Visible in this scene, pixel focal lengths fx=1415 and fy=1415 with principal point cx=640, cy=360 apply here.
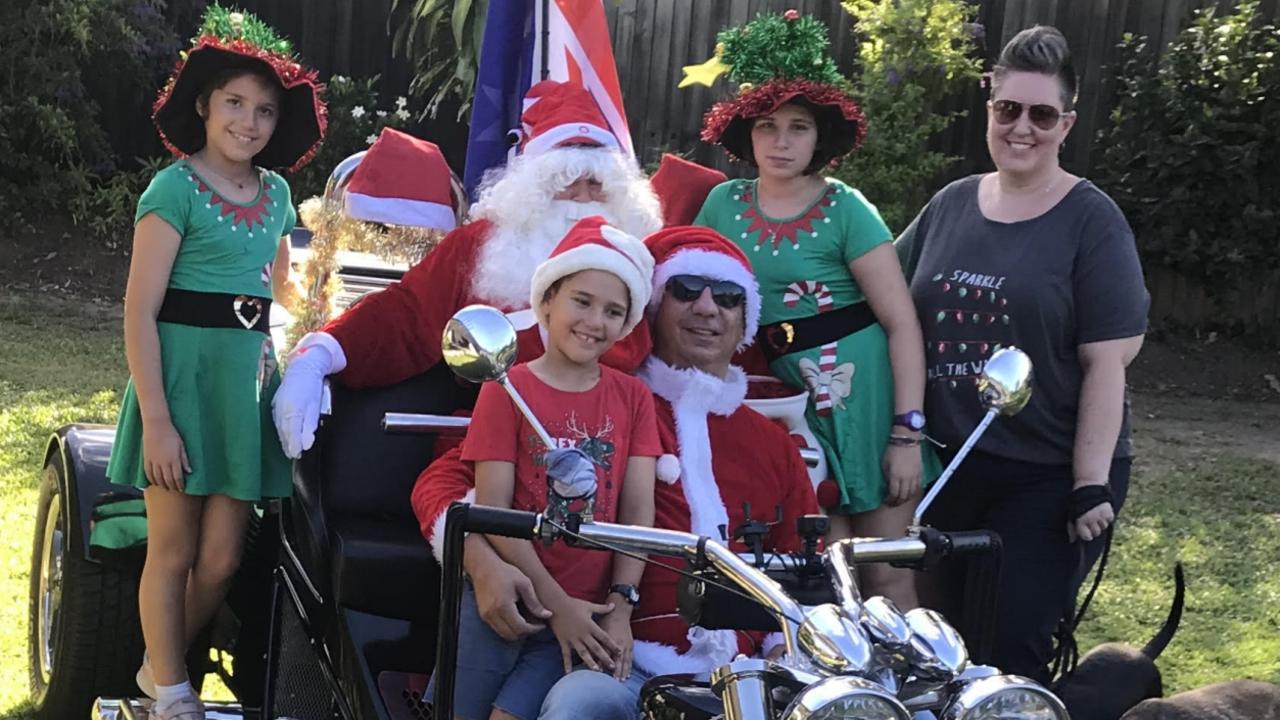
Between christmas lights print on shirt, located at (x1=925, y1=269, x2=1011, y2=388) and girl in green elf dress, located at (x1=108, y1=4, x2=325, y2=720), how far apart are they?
1.65 metres

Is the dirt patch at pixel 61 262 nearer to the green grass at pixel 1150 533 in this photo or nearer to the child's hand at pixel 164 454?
the green grass at pixel 1150 533

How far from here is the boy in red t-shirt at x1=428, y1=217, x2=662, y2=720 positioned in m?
2.79

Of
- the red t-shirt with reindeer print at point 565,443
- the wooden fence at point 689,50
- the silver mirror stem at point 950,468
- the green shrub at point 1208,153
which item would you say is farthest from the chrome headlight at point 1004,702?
the wooden fence at point 689,50

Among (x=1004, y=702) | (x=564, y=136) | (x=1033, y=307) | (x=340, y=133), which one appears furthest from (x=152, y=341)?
(x=340, y=133)

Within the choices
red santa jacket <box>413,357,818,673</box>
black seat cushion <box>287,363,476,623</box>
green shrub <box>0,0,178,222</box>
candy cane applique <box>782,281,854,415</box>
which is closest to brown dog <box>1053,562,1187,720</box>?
candy cane applique <box>782,281,854,415</box>

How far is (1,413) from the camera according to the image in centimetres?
674

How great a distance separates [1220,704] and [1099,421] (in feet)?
3.66

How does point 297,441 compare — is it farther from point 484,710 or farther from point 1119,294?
point 1119,294

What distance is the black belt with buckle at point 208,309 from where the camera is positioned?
3398 mm

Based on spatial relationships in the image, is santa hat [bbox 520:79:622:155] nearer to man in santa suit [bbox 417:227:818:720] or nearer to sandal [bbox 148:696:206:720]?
man in santa suit [bbox 417:227:818:720]

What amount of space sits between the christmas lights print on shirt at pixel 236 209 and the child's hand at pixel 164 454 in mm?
507

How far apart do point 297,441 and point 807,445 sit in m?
1.25

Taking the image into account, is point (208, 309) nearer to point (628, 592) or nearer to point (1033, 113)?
point (628, 592)

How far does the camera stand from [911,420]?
345 cm
